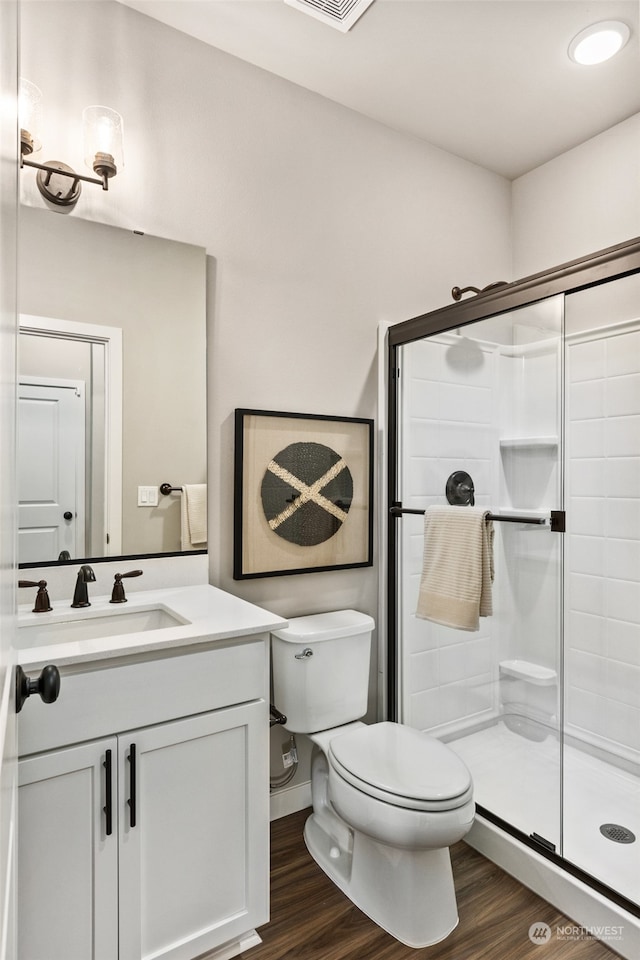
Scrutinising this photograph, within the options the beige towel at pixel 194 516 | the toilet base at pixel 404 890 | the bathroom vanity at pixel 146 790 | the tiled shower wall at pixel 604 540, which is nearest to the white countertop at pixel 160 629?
the bathroom vanity at pixel 146 790

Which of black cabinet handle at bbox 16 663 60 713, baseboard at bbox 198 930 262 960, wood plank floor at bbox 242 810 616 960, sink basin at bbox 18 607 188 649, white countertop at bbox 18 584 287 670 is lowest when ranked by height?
wood plank floor at bbox 242 810 616 960

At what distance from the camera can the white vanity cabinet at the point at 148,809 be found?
1.15 metres

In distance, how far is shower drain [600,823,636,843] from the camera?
A: 1.76 metres

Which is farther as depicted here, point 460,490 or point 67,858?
point 460,490

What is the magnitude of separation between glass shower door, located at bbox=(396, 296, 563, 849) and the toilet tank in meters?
0.33

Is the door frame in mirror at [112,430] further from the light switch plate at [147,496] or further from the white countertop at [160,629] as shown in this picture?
the white countertop at [160,629]

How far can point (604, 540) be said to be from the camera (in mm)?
2334

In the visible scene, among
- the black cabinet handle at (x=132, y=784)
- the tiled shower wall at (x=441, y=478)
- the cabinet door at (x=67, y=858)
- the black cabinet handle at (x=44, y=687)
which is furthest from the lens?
the tiled shower wall at (x=441, y=478)

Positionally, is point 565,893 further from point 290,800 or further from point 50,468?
point 50,468

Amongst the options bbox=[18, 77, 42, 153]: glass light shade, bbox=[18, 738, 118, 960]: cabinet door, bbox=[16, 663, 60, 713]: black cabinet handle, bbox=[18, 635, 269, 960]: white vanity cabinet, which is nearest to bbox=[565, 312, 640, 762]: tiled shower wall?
bbox=[18, 635, 269, 960]: white vanity cabinet

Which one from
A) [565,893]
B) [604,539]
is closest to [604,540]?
[604,539]

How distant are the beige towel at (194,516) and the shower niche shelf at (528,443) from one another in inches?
39.2

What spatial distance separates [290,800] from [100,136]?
225 centimetres

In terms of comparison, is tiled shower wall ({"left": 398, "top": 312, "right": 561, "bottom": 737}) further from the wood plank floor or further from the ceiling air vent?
the ceiling air vent
